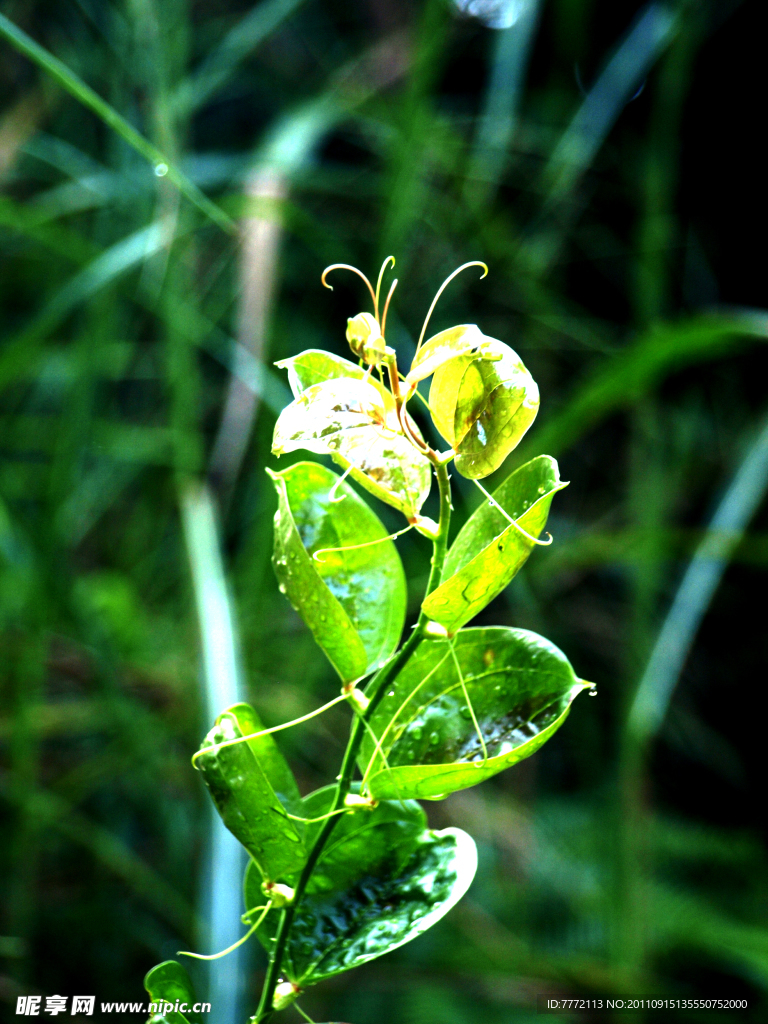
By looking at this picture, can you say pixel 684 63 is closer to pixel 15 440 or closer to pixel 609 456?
pixel 609 456

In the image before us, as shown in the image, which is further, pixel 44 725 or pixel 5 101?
pixel 5 101

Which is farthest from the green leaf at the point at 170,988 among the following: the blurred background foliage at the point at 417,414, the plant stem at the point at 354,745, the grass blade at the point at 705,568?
the grass blade at the point at 705,568

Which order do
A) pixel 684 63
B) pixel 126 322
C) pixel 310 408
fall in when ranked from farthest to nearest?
1. pixel 126 322
2. pixel 684 63
3. pixel 310 408

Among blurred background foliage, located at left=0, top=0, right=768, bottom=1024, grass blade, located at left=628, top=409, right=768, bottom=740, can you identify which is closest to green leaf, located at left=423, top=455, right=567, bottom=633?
blurred background foliage, located at left=0, top=0, right=768, bottom=1024

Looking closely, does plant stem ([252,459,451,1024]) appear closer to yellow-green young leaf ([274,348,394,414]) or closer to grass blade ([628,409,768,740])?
yellow-green young leaf ([274,348,394,414])

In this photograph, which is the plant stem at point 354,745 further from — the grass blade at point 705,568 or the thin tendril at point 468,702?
the grass blade at point 705,568

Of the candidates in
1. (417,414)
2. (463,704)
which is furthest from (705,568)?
(463,704)

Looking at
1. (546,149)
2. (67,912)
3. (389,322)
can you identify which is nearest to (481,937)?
(67,912)
